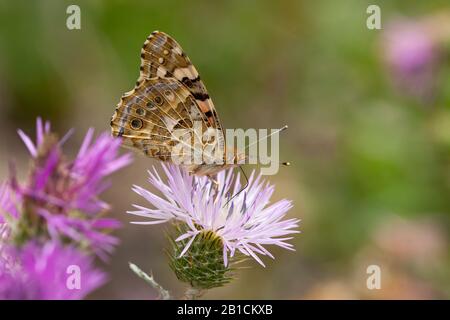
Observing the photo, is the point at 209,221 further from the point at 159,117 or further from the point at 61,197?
the point at 61,197

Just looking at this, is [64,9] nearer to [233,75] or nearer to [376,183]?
[233,75]

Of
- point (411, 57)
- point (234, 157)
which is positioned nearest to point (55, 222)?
point (234, 157)

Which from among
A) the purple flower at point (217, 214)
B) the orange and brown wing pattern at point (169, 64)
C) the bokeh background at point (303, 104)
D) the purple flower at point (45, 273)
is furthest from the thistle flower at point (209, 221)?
the bokeh background at point (303, 104)

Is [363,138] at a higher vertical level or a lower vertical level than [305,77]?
lower

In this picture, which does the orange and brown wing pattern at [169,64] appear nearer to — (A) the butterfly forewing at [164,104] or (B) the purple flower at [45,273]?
(A) the butterfly forewing at [164,104]

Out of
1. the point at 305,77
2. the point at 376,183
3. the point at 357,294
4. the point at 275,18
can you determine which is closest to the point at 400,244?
the point at 357,294

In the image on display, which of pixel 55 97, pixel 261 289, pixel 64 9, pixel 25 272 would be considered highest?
pixel 64 9
